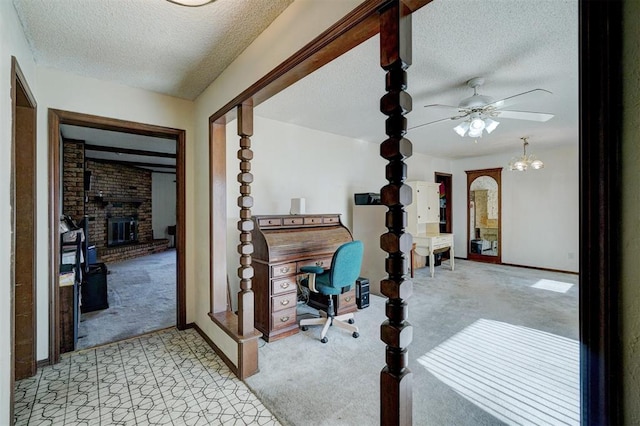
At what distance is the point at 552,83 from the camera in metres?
2.72

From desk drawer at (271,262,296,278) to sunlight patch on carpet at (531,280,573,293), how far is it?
4.22m

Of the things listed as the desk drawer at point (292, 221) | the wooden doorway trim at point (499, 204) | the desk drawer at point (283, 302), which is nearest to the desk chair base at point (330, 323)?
the desk drawer at point (283, 302)

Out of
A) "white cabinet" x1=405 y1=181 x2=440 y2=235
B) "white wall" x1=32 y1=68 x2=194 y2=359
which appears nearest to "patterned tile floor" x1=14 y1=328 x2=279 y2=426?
"white wall" x1=32 y1=68 x2=194 y2=359

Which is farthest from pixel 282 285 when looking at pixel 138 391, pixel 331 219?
pixel 138 391

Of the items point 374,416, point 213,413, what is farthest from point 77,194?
point 374,416

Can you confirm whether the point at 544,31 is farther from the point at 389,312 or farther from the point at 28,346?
the point at 28,346

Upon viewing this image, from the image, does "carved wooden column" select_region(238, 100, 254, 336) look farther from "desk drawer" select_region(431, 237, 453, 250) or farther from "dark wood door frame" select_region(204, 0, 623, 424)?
"desk drawer" select_region(431, 237, 453, 250)

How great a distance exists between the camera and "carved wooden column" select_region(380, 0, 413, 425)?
1099mm

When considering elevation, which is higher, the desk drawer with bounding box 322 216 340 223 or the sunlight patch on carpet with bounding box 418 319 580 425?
the desk drawer with bounding box 322 216 340 223

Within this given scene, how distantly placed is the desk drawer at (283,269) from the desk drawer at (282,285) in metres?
0.06

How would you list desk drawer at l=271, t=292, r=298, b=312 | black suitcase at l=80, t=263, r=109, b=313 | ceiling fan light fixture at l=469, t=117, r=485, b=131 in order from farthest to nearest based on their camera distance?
1. black suitcase at l=80, t=263, r=109, b=313
2. desk drawer at l=271, t=292, r=298, b=312
3. ceiling fan light fixture at l=469, t=117, r=485, b=131

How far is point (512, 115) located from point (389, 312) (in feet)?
9.27

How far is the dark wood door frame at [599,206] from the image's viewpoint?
2.03ft

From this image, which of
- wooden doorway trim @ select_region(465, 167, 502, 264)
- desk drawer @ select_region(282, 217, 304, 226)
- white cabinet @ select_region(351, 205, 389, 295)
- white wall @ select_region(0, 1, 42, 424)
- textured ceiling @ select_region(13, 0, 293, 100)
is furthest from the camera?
wooden doorway trim @ select_region(465, 167, 502, 264)
